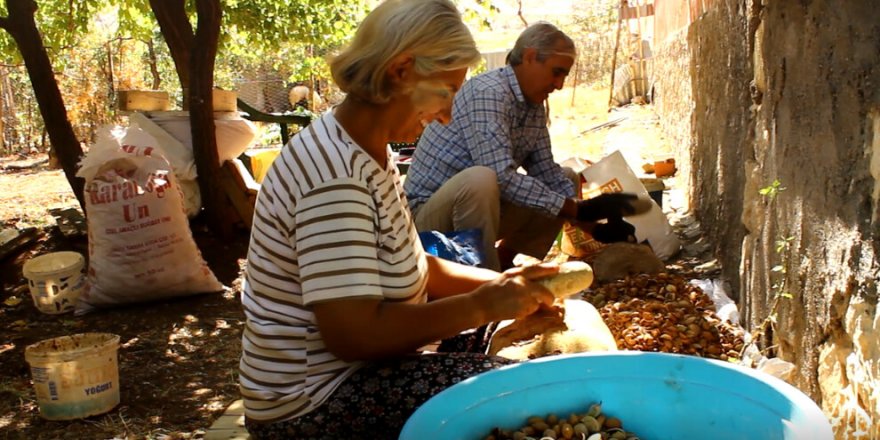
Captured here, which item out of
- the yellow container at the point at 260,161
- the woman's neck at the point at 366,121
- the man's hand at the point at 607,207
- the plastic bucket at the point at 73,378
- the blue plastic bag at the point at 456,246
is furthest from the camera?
the yellow container at the point at 260,161

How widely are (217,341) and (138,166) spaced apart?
3.70 feet

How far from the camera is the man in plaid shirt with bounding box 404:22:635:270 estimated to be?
3.91 metres

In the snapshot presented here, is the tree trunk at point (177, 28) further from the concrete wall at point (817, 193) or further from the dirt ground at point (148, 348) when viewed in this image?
the concrete wall at point (817, 193)

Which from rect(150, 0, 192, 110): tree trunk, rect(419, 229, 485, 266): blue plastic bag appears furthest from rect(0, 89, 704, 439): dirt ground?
rect(150, 0, 192, 110): tree trunk

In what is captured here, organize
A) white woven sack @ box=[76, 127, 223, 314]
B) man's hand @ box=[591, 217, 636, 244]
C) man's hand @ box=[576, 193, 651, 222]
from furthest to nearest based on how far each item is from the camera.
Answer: white woven sack @ box=[76, 127, 223, 314] → man's hand @ box=[591, 217, 636, 244] → man's hand @ box=[576, 193, 651, 222]

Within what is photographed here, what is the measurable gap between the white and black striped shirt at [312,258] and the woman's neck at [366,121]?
30 millimetres

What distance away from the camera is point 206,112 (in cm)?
564

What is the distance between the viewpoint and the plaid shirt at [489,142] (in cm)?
401

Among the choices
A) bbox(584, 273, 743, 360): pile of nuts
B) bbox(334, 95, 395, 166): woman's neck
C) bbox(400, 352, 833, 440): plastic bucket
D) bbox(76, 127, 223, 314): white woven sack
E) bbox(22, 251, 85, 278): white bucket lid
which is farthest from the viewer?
bbox(22, 251, 85, 278): white bucket lid

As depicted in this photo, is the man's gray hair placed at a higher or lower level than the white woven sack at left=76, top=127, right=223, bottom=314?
higher

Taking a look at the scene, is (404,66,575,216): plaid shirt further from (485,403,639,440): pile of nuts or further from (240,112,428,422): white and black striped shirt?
(485,403,639,440): pile of nuts

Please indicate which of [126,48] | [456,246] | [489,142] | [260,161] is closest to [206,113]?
[260,161]

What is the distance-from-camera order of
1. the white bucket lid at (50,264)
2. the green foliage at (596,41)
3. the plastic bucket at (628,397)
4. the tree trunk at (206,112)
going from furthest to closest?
the green foliage at (596,41) < the tree trunk at (206,112) < the white bucket lid at (50,264) < the plastic bucket at (628,397)

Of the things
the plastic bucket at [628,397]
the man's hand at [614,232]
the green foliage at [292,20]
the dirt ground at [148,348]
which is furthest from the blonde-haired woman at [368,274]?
the green foliage at [292,20]
